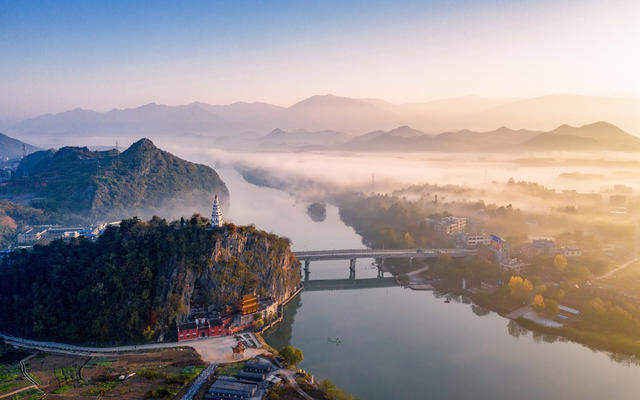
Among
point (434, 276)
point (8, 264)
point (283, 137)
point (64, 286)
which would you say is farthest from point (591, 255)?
point (283, 137)

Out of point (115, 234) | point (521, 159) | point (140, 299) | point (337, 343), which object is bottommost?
point (337, 343)

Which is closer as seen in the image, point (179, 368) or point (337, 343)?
point (179, 368)

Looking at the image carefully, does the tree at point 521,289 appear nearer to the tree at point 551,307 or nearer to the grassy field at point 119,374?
the tree at point 551,307

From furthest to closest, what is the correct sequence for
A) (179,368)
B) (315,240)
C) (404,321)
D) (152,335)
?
(315,240) < (404,321) < (152,335) < (179,368)

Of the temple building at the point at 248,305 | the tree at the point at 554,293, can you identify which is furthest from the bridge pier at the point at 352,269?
the tree at the point at 554,293

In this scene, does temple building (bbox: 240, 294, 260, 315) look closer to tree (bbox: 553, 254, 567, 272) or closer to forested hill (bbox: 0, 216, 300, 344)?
forested hill (bbox: 0, 216, 300, 344)

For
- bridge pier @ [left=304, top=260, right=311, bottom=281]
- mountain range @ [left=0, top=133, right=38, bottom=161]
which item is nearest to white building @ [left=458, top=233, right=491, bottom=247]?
bridge pier @ [left=304, top=260, right=311, bottom=281]

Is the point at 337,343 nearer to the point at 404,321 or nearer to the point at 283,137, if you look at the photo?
the point at 404,321
